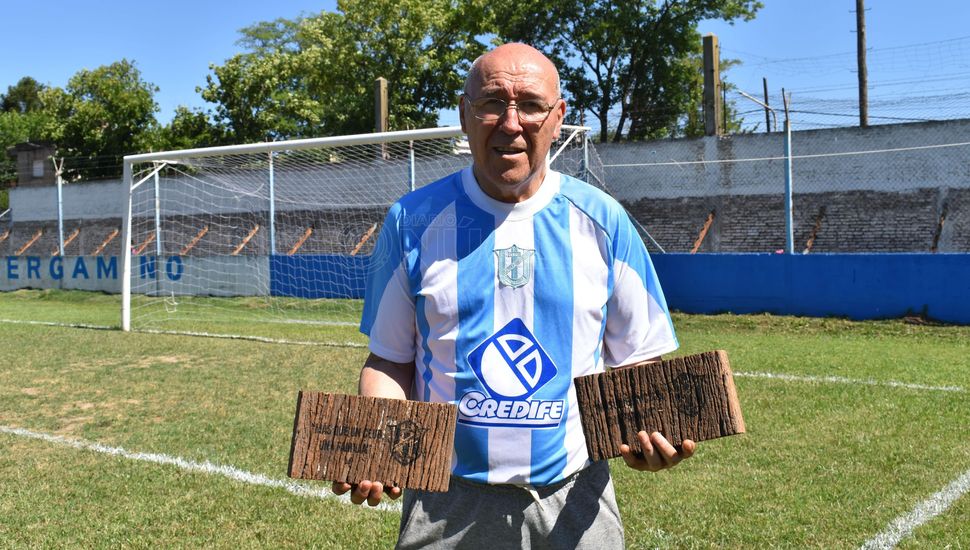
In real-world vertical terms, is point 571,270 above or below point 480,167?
below

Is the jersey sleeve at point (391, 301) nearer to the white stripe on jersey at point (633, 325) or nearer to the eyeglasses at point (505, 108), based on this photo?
the eyeglasses at point (505, 108)

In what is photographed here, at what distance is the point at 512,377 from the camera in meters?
2.03

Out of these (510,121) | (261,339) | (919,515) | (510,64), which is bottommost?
(919,515)

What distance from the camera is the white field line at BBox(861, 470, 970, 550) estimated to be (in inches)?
161

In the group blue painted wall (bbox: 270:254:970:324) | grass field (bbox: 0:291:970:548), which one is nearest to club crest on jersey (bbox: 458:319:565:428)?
grass field (bbox: 0:291:970:548)

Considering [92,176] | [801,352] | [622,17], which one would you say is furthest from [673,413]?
[92,176]

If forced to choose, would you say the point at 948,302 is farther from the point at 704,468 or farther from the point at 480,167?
the point at 480,167

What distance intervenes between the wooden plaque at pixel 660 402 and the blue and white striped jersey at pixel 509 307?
7 centimetres

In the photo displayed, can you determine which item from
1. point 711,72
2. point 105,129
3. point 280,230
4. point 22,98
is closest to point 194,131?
point 105,129

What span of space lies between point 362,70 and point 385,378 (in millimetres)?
34148

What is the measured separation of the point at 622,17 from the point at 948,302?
24.4m

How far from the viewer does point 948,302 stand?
11961 millimetres

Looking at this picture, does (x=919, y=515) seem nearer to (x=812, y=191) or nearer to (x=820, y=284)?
(x=820, y=284)

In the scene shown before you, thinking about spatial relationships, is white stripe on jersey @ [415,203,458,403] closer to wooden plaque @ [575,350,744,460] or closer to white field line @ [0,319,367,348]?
wooden plaque @ [575,350,744,460]
